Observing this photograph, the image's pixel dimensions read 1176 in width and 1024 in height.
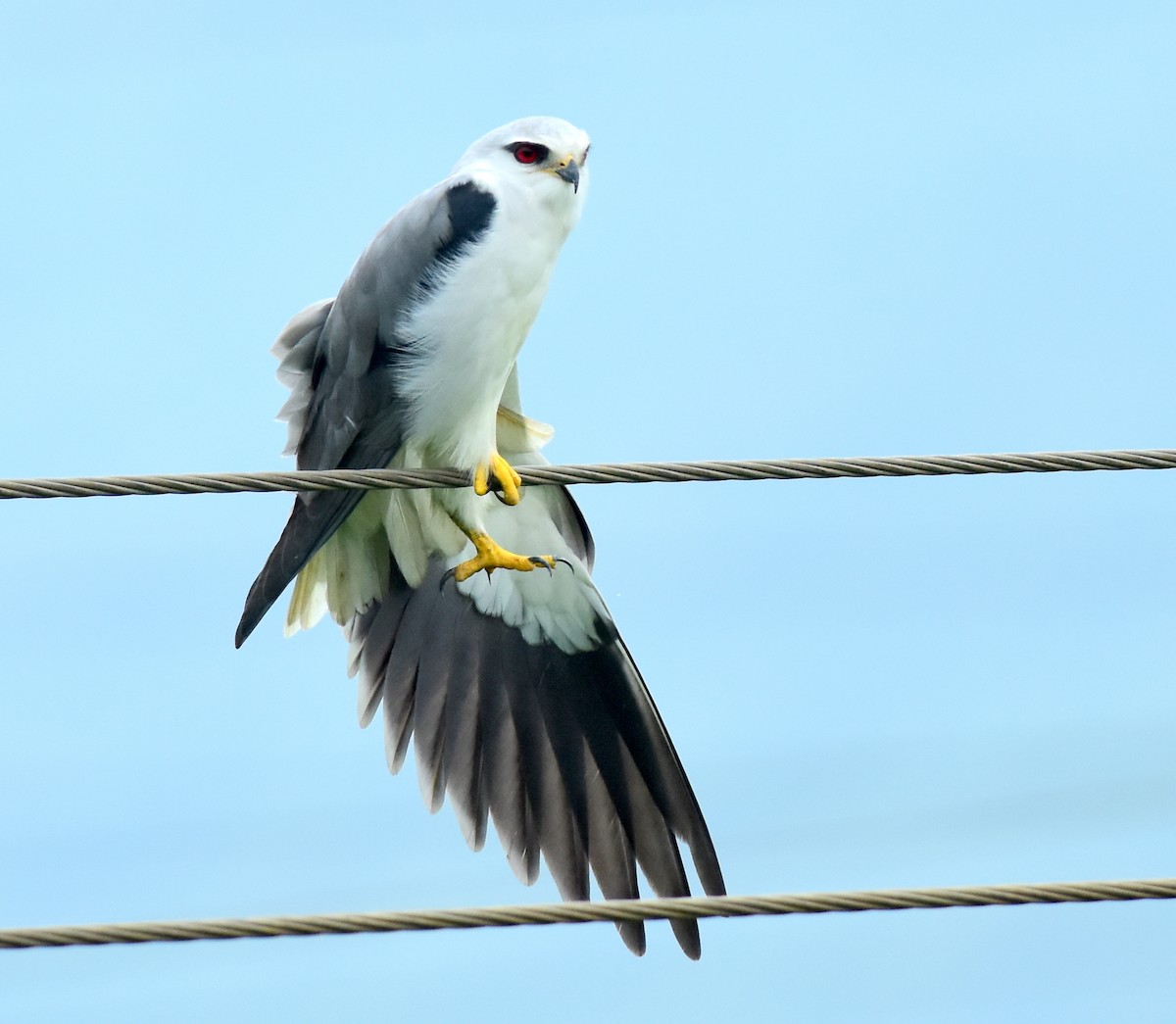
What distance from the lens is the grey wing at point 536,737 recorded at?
4812 mm

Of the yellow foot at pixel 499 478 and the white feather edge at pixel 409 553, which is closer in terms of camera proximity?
the yellow foot at pixel 499 478

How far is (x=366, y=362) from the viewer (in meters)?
4.34

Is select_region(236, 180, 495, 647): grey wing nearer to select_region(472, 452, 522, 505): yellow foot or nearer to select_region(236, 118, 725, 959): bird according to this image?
select_region(236, 118, 725, 959): bird

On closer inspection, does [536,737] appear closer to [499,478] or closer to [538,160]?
[499,478]

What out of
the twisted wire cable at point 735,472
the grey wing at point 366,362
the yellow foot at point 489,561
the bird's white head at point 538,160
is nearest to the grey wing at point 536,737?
the yellow foot at point 489,561

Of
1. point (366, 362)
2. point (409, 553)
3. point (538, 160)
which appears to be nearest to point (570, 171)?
point (538, 160)

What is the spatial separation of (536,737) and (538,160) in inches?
73.7

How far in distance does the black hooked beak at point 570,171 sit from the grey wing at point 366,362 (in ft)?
0.83

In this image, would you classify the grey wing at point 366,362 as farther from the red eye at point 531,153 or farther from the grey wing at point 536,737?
the grey wing at point 536,737

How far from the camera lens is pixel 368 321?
4316 millimetres

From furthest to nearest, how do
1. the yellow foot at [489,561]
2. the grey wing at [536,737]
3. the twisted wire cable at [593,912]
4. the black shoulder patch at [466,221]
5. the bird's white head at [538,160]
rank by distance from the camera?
the grey wing at [536,737] → the yellow foot at [489,561] → the bird's white head at [538,160] → the black shoulder patch at [466,221] → the twisted wire cable at [593,912]

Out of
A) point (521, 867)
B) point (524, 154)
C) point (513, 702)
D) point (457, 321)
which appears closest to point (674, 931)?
point (521, 867)

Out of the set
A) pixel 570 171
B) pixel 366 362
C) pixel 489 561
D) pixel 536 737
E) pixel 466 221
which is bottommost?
pixel 536 737

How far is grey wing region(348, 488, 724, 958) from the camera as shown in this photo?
4.81 m
